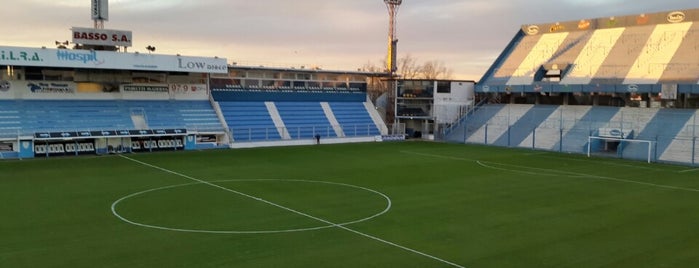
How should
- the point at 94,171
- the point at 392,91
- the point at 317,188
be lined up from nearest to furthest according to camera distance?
1. the point at 317,188
2. the point at 94,171
3. the point at 392,91

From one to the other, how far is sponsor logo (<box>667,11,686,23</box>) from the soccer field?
19.5 meters

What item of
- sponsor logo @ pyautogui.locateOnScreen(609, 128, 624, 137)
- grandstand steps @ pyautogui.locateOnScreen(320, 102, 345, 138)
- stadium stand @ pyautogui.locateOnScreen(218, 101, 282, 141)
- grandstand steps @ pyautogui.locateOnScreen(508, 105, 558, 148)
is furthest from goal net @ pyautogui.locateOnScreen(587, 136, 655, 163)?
stadium stand @ pyautogui.locateOnScreen(218, 101, 282, 141)

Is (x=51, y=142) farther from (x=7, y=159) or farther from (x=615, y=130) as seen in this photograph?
(x=615, y=130)

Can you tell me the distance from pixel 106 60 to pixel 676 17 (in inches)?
1560

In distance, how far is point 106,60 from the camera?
107 ft

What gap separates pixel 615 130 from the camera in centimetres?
3303

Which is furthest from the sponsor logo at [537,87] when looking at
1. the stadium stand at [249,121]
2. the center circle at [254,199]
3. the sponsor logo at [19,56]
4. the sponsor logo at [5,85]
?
the sponsor logo at [5,85]

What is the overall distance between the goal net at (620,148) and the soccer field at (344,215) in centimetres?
394

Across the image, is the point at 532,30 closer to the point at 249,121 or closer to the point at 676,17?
the point at 676,17

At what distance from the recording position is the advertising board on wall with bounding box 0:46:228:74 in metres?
30.3

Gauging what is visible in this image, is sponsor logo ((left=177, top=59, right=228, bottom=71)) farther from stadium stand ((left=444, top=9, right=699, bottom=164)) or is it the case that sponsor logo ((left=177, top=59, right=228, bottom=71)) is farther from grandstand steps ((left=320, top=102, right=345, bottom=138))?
stadium stand ((left=444, top=9, right=699, bottom=164))

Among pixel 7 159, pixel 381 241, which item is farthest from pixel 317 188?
pixel 7 159

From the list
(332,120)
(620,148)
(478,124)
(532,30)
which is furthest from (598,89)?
(332,120)

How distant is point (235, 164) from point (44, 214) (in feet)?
39.0
